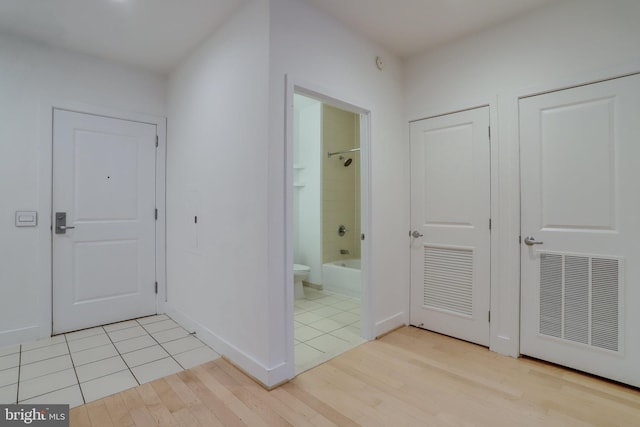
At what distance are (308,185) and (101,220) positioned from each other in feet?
8.47

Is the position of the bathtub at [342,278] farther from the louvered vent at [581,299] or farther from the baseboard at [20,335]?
the baseboard at [20,335]

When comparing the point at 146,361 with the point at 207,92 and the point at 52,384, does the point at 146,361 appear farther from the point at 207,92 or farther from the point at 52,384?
the point at 207,92

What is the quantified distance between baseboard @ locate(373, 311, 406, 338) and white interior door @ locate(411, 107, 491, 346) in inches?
4.7

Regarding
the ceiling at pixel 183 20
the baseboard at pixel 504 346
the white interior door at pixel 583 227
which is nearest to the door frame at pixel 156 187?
the ceiling at pixel 183 20

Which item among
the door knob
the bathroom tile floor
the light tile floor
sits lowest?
the light tile floor

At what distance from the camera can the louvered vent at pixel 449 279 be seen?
8.70ft

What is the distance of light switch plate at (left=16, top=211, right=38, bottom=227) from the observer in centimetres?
260

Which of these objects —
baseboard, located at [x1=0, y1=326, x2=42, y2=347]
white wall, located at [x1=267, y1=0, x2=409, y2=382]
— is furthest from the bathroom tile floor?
baseboard, located at [x1=0, y1=326, x2=42, y2=347]

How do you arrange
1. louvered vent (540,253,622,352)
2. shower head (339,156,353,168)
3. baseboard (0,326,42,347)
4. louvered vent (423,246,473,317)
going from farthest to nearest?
shower head (339,156,353,168) < louvered vent (423,246,473,317) < baseboard (0,326,42,347) < louvered vent (540,253,622,352)

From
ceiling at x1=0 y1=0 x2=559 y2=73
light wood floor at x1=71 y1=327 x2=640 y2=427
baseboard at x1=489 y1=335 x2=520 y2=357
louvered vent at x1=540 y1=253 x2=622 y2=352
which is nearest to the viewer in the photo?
light wood floor at x1=71 y1=327 x2=640 y2=427

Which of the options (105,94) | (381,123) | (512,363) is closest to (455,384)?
(512,363)

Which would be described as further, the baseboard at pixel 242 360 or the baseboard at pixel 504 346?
the baseboard at pixel 504 346

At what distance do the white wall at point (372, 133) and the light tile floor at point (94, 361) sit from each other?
0.95 metres

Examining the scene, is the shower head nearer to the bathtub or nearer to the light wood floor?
the bathtub
